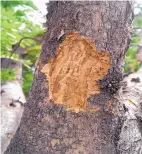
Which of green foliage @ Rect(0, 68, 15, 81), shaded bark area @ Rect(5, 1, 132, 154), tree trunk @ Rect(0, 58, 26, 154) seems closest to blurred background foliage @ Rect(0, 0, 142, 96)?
green foliage @ Rect(0, 68, 15, 81)

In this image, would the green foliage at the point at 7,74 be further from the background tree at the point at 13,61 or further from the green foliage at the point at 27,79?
the green foliage at the point at 27,79

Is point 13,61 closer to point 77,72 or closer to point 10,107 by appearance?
point 10,107

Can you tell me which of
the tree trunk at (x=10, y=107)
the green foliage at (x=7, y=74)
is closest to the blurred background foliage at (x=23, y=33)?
the green foliage at (x=7, y=74)

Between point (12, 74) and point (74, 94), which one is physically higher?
point (74, 94)

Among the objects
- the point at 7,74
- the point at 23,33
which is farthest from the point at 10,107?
the point at 23,33

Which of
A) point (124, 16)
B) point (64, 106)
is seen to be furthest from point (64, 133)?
point (124, 16)

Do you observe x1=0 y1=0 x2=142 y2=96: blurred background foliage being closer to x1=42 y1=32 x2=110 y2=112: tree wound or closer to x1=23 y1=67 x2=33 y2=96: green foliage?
x1=23 y1=67 x2=33 y2=96: green foliage

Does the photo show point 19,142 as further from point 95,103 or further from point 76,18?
point 76,18
